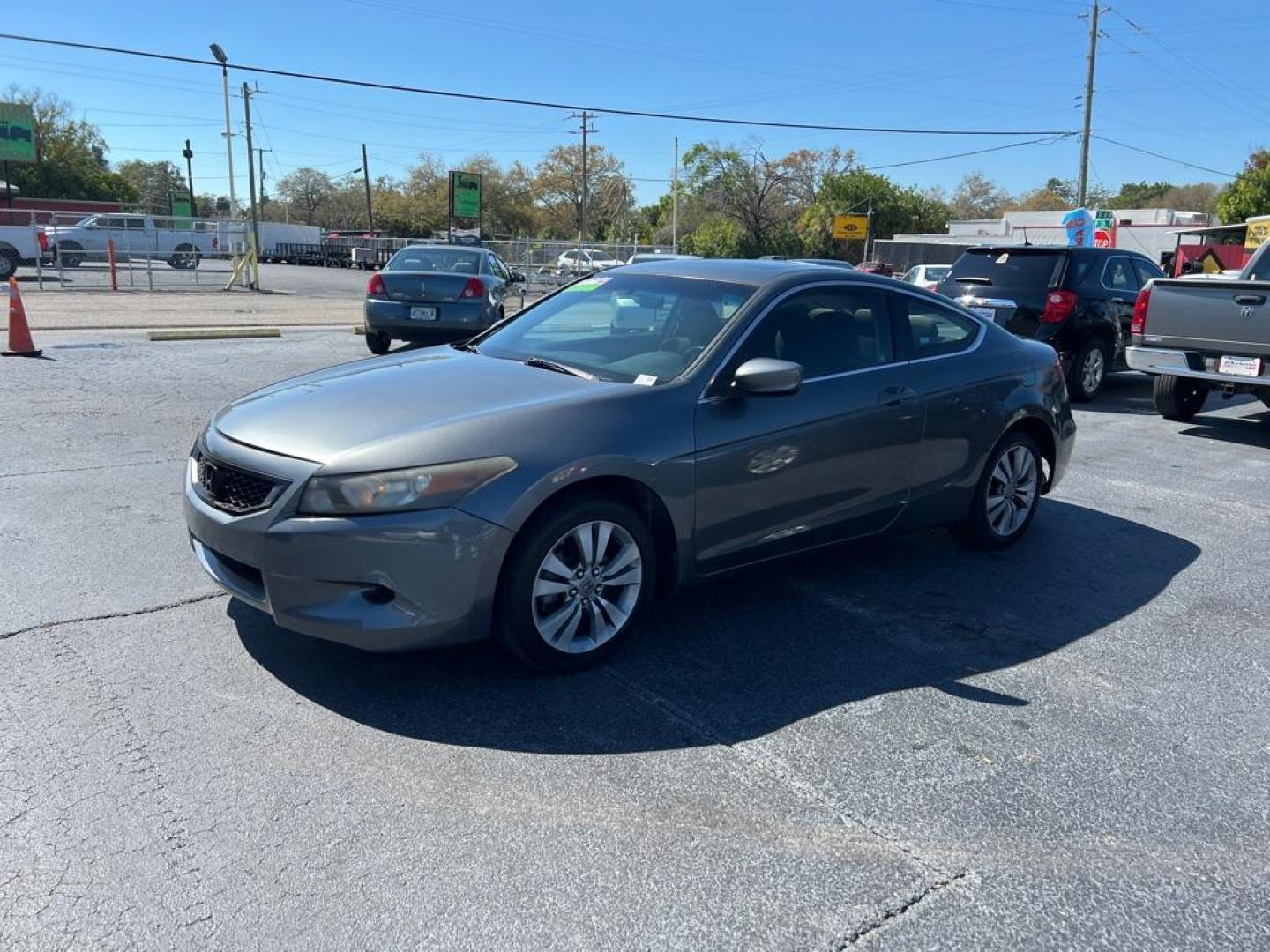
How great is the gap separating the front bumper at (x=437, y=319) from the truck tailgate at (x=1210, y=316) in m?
7.42

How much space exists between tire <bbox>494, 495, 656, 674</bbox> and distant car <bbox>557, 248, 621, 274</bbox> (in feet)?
105

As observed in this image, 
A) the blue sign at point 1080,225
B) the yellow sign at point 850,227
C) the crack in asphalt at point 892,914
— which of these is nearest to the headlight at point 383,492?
the crack in asphalt at point 892,914

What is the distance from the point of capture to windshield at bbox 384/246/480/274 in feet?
44.0

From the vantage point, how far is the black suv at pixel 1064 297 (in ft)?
36.2

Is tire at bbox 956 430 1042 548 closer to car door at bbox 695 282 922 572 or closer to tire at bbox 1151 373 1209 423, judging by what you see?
car door at bbox 695 282 922 572

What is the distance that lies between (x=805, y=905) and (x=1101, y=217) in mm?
32855

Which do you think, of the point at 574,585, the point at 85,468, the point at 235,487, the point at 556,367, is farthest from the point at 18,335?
the point at 574,585

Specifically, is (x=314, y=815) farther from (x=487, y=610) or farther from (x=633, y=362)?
(x=633, y=362)

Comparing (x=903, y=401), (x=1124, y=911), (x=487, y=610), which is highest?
(x=903, y=401)

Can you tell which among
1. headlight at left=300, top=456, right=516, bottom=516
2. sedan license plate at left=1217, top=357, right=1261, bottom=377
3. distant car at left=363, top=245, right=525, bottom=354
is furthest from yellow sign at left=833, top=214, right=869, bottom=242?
headlight at left=300, top=456, right=516, bottom=516

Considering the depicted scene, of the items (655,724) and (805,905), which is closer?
(805,905)

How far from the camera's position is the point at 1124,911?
267 centimetres

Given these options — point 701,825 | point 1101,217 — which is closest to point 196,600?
point 701,825

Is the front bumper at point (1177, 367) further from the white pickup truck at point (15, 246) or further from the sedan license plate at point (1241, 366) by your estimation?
the white pickup truck at point (15, 246)
